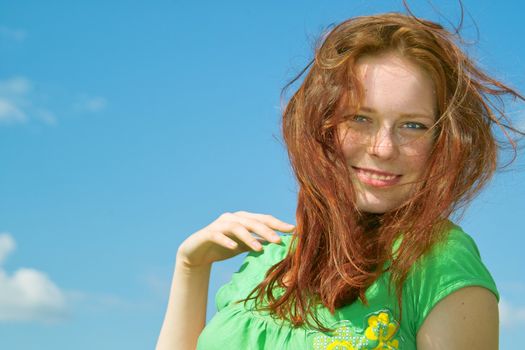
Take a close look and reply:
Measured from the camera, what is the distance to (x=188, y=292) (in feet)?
11.1

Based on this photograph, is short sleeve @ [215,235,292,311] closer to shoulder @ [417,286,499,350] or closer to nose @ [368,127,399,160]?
nose @ [368,127,399,160]

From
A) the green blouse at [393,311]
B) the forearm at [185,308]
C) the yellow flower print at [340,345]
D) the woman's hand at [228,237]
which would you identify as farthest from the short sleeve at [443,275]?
the forearm at [185,308]

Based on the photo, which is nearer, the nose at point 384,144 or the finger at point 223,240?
the nose at point 384,144

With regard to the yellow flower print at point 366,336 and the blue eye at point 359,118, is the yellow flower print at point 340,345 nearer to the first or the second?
the yellow flower print at point 366,336

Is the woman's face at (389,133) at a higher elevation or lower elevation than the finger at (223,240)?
higher

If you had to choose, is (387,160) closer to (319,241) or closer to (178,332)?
(319,241)

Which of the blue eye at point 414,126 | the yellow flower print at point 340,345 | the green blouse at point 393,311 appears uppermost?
the blue eye at point 414,126

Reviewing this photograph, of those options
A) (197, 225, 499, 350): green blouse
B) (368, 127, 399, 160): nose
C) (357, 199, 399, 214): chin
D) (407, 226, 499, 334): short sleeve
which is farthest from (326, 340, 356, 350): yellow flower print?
(368, 127, 399, 160): nose

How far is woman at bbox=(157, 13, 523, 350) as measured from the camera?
2582mm

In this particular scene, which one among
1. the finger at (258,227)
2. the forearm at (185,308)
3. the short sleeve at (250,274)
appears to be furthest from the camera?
the forearm at (185,308)

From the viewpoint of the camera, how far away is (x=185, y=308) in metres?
3.38

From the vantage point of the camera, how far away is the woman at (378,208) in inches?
102

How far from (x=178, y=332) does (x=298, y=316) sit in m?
0.86

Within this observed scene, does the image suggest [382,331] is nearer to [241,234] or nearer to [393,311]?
[393,311]
